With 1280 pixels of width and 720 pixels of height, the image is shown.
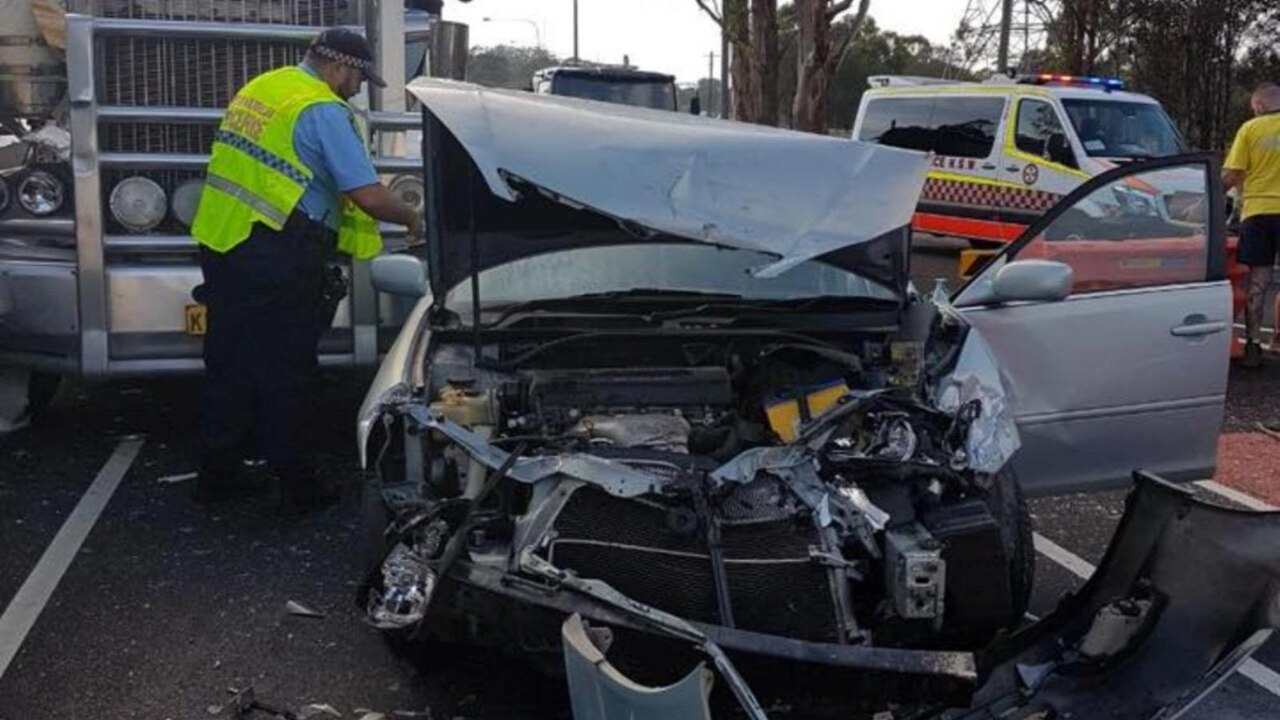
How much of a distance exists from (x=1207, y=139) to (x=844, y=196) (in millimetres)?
18115

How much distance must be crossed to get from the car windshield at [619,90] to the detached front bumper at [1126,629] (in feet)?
54.0

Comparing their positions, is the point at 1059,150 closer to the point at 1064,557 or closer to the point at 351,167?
the point at 1064,557

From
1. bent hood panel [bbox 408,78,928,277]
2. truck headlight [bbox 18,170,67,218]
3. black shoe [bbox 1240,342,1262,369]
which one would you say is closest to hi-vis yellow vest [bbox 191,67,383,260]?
bent hood panel [bbox 408,78,928,277]

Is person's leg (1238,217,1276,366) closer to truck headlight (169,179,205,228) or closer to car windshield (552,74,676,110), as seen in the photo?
truck headlight (169,179,205,228)

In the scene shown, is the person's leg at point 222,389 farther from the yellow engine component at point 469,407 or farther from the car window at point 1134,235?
the car window at point 1134,235

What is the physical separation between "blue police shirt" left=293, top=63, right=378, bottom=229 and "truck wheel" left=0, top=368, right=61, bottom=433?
1.87 m

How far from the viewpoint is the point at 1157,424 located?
496 cm

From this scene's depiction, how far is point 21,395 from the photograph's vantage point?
654 cm

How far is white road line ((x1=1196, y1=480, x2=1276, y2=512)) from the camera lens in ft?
20.0

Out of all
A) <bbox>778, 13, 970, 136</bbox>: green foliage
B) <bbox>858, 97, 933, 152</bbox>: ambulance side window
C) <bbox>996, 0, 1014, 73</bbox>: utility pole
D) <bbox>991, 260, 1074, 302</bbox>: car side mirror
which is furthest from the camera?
<bbox>778, 13, 970, 136</bbox>: green foliage

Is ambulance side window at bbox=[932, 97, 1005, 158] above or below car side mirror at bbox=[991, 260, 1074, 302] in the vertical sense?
above

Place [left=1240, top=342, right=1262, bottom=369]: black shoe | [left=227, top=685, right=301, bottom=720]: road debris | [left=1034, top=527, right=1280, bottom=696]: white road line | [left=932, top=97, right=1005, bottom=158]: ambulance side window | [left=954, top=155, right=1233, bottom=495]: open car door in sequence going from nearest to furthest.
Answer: [left=227, top=685, right=301, bottom=720]: road debris
[left=1034, top=527, right=1280, bottom=696]: white road line
[left=954, top=155, right=1233, bottom=495]: open car door
[left=1240, top=342, right=1262, bottom=369]: black shoe
[left=932, top=97, right=1005, bottom=158]: ambulance side window

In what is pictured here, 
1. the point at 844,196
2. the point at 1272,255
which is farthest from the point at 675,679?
the point at 1272,255

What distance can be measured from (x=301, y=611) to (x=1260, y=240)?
6.90 m
